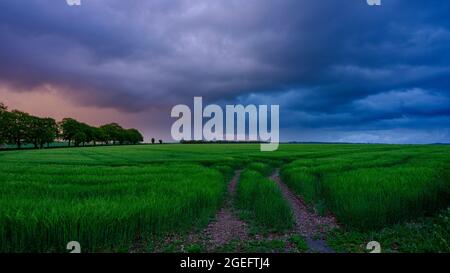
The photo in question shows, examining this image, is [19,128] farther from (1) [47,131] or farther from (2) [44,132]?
(1) [47,131]

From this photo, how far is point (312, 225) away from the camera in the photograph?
317 inches

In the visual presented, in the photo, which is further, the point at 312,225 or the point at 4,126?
the point at 4,126

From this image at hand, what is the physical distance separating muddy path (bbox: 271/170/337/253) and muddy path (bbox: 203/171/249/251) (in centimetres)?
189

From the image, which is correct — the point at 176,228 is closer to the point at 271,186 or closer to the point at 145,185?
the point at 145,185

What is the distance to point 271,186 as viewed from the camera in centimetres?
1238

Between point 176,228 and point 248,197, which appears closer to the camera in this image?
point 176,228

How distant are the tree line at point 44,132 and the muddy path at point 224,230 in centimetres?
5580

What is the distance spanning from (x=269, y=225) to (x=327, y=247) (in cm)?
201

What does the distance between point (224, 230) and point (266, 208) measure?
2126mm

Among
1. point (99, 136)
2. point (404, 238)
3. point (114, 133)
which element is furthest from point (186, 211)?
point (114, 133)

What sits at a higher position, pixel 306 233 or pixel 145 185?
pixel 145 185
